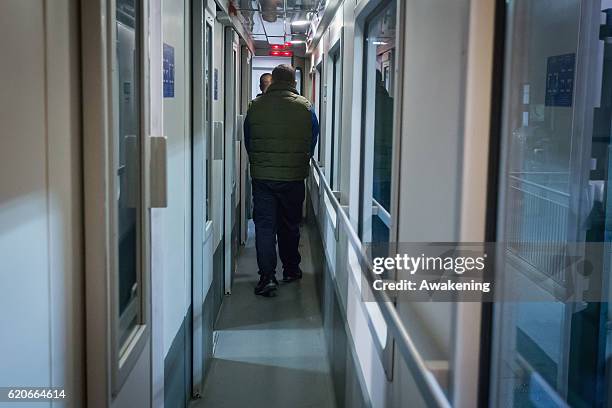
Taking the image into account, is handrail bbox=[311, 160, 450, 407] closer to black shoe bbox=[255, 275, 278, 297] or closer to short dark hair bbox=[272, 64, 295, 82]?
short dark hair bbox=[272, 64, 295, 82]

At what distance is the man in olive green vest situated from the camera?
506 centimetres

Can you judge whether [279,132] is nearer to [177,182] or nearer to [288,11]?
[288,11]

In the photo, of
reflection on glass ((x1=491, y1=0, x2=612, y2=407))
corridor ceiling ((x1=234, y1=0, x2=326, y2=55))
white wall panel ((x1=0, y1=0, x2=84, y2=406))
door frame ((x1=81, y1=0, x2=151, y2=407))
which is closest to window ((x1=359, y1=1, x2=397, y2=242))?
reflection on glass ((x1=491, y1=0, x2=612, y2=407))

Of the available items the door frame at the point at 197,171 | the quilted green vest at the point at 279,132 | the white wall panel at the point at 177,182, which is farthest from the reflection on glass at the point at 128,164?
the quilted green vest at the point at 279,132

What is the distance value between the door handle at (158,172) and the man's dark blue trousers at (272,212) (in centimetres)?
329

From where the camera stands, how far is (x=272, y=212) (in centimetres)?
529

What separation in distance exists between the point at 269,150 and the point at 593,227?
306 centimetres

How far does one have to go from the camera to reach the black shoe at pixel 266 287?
18.2 ft

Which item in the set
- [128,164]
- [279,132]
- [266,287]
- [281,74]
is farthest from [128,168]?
[266,287]

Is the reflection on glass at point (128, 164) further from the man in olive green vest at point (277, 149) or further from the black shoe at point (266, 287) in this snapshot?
the black shoe at point (266, 287)

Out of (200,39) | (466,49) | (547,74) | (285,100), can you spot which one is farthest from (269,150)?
(466,49)

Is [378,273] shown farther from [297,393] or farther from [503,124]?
[297,393]

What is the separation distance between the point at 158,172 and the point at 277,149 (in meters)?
3.24

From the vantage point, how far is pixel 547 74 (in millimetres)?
2357
